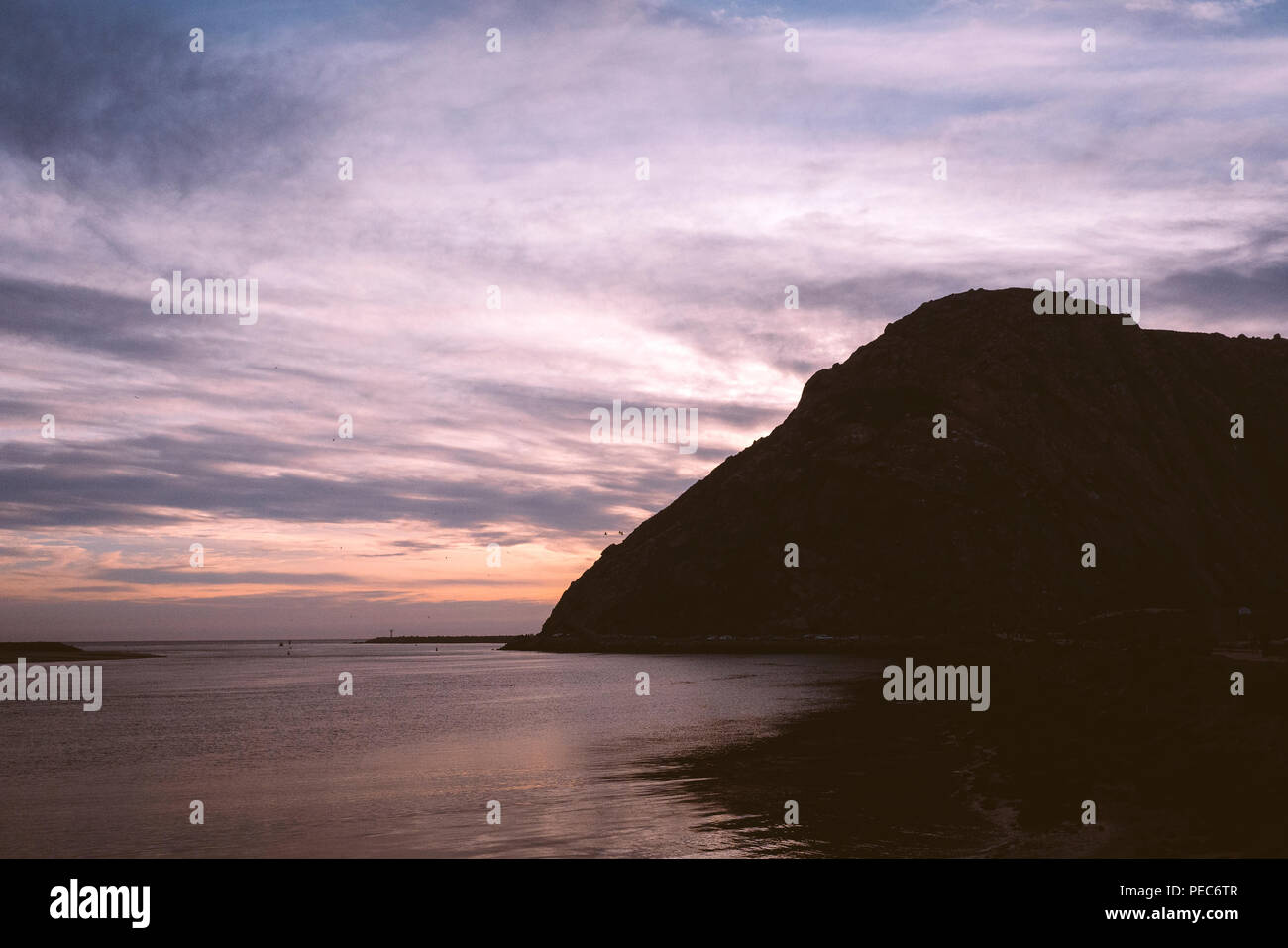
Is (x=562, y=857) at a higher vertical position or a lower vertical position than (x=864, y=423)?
lower

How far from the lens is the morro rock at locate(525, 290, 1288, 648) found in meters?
152

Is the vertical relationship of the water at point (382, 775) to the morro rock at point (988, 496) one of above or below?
below

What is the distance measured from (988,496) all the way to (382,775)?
13819 cm

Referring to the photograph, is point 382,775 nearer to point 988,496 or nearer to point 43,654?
point 988,496

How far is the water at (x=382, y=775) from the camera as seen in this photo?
23312 mm

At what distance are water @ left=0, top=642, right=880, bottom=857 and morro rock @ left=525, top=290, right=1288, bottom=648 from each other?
8292cm

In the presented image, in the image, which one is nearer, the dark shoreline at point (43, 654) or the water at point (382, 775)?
the water at point (382, 775)

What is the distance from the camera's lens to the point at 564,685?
9256 centimetres

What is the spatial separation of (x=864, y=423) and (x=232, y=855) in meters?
161

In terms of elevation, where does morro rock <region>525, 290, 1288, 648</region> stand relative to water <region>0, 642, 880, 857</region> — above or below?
above

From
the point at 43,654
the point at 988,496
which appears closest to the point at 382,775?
the point at 988,496

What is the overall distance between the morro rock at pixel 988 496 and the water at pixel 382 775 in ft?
272
